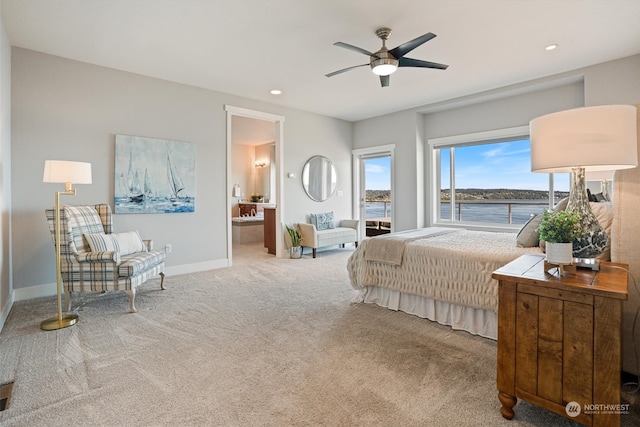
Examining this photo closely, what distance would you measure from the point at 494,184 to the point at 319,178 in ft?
10.8

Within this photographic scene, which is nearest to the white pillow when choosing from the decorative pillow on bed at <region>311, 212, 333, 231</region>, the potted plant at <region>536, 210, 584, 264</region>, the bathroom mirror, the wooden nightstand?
the decorative pillow on bed at <region>311, 212, 333, 231</region>

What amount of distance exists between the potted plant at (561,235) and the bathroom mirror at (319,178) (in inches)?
198

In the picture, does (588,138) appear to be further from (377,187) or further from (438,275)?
(377,187)

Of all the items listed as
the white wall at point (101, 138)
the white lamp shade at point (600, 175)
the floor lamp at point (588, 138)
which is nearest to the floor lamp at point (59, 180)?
the white wall at point (101, 138)

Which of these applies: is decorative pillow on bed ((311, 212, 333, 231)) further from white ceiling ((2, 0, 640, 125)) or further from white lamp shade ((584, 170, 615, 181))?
white lamp shade ((584, 170, 615, 181))

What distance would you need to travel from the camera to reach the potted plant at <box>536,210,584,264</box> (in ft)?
5.05

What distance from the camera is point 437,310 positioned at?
2.88 m

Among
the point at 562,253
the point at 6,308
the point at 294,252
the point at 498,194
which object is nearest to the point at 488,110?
the point at 498,194

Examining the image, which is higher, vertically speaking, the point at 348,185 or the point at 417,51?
the point at 417,51

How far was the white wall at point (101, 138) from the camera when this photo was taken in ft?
11.8

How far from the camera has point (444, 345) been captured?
241cm

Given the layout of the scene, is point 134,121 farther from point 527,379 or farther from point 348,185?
point 527,379

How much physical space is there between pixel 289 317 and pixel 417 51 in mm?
3297

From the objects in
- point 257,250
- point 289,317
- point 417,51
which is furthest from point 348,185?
point 289,317
